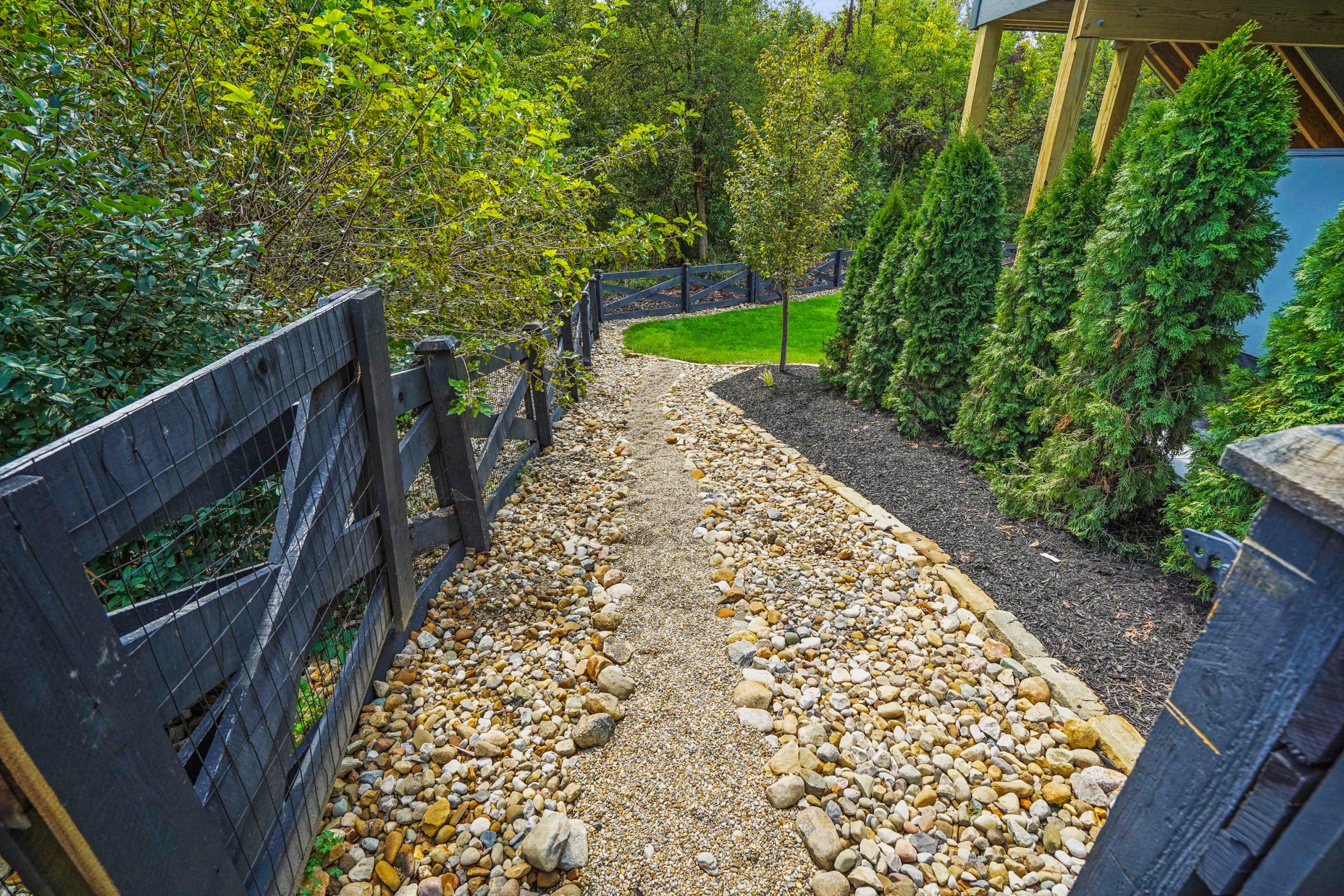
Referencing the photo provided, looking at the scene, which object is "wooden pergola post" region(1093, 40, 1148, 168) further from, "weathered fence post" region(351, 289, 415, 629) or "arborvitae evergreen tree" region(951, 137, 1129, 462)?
"weathered fence post" region(351, 289, 415, 629)

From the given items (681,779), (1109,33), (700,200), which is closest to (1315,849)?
(681,779)

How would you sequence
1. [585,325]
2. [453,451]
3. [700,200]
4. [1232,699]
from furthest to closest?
1. [700,200]
2. [585,325]
3. [453,451]
4. [1232,699]

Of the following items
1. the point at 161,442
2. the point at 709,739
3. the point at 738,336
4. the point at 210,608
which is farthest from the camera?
the point at 738,336

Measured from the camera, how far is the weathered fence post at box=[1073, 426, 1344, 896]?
75cm

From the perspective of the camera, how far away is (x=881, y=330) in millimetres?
5828

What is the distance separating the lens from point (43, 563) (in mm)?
819

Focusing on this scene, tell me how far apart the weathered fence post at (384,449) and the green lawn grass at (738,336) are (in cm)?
640

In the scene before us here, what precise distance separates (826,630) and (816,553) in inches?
29.5

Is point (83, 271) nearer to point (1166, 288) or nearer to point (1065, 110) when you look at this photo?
point (1166, 288)

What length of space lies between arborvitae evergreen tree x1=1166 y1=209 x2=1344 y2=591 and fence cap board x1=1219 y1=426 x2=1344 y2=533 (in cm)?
203

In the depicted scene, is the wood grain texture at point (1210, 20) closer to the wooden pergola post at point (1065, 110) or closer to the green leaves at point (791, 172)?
the wooden pergola post at point (1065, 110)

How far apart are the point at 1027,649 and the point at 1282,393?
5.25ft

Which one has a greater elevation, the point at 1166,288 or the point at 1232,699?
the point at 1166,288

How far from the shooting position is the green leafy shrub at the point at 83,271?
4.90ft
